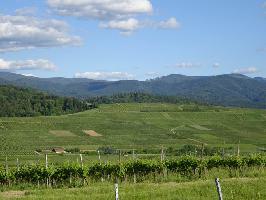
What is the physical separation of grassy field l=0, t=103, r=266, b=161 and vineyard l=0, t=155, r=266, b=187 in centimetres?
5941

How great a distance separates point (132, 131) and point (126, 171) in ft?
369

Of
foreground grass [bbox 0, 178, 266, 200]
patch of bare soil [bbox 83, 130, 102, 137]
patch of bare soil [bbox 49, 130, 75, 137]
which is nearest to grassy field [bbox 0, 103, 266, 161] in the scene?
patch of bare soil [bbox 49, 130, 75, 137]

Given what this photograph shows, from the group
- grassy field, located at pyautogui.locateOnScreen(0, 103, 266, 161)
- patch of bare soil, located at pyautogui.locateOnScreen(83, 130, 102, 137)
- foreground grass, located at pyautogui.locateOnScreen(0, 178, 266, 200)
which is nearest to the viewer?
foreground grass, located at pyautogui.locateOnScreen(0, 178, 266, 200)

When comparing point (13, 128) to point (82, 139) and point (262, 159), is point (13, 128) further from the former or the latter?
point (262, 159)

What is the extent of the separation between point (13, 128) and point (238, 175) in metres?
115

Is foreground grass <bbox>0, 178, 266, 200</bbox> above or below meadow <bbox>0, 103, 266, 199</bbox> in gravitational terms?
above

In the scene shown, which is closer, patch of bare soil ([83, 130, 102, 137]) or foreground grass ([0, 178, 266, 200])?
foreground grass ([0, 178, 266, 200])

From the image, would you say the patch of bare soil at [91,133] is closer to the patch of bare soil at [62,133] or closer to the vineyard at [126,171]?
the patch of bare soil at [62,133]

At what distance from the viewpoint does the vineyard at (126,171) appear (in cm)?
3488

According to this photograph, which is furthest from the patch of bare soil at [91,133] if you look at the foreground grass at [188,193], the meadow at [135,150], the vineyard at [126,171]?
the foreground grass at [188,193]

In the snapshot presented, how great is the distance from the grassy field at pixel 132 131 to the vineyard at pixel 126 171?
195 feet

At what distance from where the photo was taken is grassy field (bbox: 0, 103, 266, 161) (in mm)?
122312

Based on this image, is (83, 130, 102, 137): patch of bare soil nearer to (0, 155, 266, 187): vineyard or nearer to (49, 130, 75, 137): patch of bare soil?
(49, 130, 75, 137): patch of bare soil

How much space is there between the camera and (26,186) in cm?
3428
